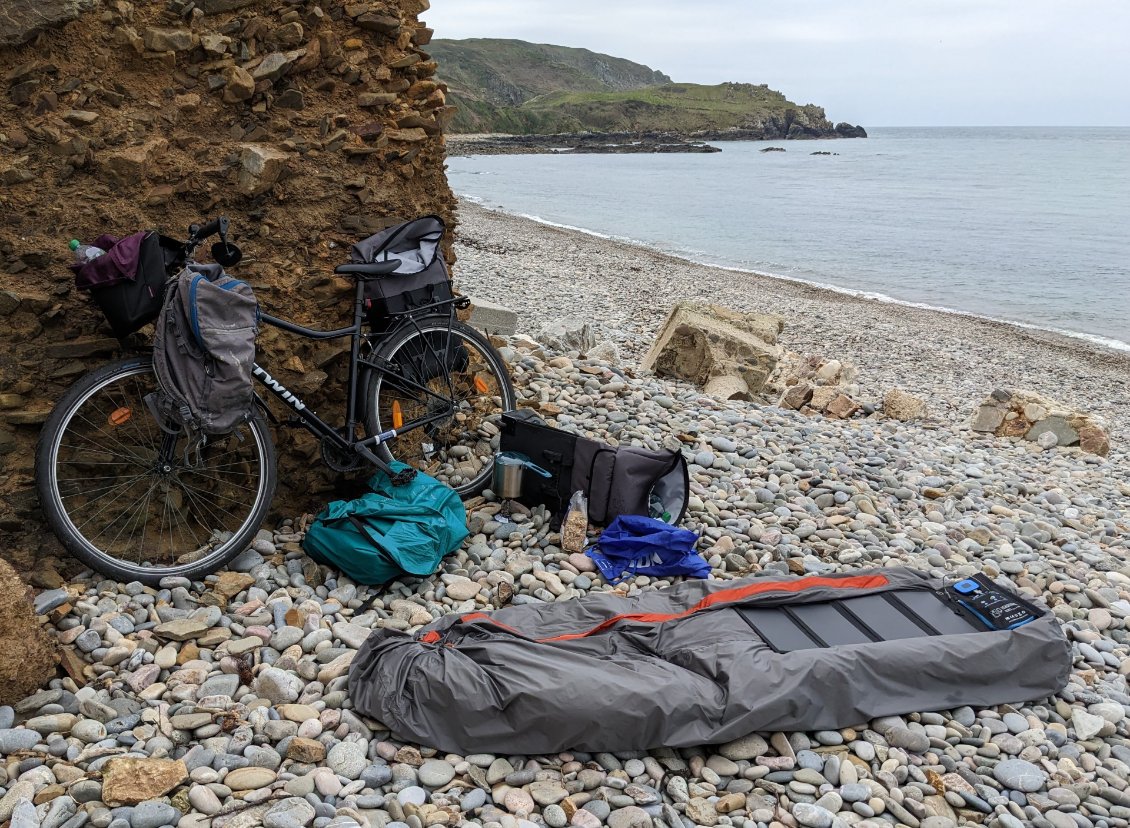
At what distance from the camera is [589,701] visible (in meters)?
3.55

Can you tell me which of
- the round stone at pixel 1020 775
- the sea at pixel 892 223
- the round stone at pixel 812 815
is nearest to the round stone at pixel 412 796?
the round stone at pixel 812 815

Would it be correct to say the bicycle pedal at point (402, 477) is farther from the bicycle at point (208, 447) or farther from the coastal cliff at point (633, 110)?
the coastal cliff at point (633, 110)

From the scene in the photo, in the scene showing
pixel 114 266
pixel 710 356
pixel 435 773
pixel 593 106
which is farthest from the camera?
pixel 593 106

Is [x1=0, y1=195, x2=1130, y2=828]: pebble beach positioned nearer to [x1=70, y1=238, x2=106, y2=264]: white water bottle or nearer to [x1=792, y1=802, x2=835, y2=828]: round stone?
[x1=792, y1=802, x2=835, y2=828]: round stone

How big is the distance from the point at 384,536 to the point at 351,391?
1040 millimetres

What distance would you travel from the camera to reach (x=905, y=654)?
4.04 meters

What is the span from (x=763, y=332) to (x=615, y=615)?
9.12 m

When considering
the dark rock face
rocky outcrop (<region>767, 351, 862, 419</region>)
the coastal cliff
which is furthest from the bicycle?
the coastal cliff

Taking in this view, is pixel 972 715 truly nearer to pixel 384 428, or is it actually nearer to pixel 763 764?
pixel 763 764

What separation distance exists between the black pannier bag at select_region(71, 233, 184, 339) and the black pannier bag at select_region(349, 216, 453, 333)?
143cm

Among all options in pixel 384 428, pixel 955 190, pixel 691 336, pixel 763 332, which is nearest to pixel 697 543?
pixel 384 428

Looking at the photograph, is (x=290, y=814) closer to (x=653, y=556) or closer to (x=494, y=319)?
(x=653, y=556)

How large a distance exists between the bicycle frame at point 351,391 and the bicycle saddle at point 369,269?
0.08 m

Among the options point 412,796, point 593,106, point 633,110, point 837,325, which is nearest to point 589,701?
Result: point 412,796
